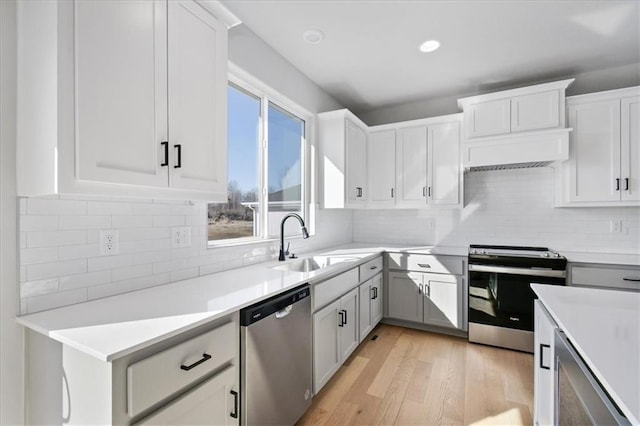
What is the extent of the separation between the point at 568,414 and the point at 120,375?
1.56m

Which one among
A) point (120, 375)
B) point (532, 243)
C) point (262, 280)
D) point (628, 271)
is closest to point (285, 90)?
point (262, 280)

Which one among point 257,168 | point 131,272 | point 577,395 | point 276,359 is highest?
point 257,168

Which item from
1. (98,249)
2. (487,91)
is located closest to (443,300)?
(487,91)

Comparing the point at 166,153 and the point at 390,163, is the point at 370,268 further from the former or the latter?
the point at 166,153

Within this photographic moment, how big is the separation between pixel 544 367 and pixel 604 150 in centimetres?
Answer: 243

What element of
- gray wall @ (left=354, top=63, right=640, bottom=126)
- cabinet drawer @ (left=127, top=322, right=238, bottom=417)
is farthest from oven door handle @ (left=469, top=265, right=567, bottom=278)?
cabinet drawer @ (left=127, top=322, right=238, bottom=417)

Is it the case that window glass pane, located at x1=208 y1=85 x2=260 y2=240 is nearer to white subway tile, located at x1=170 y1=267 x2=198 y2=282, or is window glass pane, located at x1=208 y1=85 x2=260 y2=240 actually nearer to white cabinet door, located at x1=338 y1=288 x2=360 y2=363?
white subway tile, located at x1=170 y1=267 x2=198 y2=282

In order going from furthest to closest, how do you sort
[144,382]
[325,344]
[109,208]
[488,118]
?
[488,118] → [325,344] → [109,208] → [144,382]

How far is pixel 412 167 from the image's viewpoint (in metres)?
3.62

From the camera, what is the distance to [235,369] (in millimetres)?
1374

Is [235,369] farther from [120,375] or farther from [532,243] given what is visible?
[532,243]

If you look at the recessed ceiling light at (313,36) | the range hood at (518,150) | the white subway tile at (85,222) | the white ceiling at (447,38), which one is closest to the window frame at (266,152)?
the white ceiling at (447,38)

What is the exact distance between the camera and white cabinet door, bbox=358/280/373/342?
2.79 meters

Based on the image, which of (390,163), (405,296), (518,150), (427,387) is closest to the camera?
(427,387)
